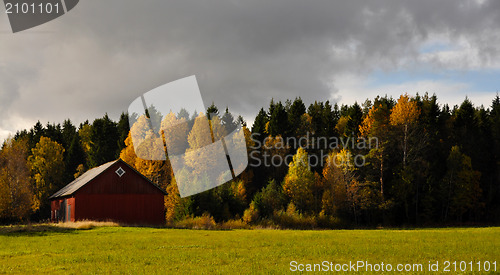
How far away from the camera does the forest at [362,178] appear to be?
197 feet

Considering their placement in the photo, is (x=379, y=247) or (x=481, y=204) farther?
(x=481, y=204)

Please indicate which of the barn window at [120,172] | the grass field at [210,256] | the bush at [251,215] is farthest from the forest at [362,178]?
the grass field at [210,256]

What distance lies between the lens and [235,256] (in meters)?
20.8

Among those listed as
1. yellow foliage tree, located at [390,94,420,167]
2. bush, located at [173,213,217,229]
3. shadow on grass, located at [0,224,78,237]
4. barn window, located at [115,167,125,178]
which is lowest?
bush, located at [173,213,217,229]

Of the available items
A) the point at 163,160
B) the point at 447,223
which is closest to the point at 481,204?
the point at 447,223

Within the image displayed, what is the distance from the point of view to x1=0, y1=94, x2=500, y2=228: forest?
197ft

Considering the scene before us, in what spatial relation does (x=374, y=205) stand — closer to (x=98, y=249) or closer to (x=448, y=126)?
(x=448, y=126)

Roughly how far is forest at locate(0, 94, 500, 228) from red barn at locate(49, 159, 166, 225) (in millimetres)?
3107

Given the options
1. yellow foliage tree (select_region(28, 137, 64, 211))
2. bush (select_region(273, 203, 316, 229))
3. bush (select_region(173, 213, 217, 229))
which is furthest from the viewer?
yellow foliage tree (select_region(28, 137, 64, 211))

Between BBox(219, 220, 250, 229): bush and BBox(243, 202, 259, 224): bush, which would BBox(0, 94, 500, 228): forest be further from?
BBox(219, 220, 250, 229): bush

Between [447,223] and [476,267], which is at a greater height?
[476,267]

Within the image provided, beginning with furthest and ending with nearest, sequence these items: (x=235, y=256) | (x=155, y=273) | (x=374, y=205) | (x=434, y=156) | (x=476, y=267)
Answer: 1. (x=434, y=156)
2. (x=374, y=205)
3. (x=235, y=256)
4. (x=476, y=267)
5. (x=155, y=273)

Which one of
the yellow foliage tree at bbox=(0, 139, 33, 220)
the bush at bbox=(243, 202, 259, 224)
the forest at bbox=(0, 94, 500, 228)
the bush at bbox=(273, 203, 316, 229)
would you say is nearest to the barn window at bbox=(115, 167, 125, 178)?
the forest at bbox=(0, 94, 500, 228)

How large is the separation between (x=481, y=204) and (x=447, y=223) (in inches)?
249
